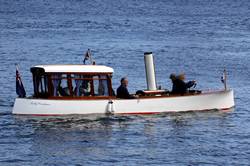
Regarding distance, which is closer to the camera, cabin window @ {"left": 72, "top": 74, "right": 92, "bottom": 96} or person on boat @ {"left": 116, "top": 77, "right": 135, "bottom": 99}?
cabin window @ {"left": 72, "top": 74, "right": 92, "bottom": 96}

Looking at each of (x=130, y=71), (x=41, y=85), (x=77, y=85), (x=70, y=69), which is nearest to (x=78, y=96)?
(x=77, y=85)

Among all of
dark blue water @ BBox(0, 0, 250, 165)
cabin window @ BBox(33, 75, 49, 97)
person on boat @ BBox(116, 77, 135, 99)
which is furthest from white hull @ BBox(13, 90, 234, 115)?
cabin window @ BBox(33, 75, 49, 97)

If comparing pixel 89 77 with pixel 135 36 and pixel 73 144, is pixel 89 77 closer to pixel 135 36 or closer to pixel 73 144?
pixel 73 144

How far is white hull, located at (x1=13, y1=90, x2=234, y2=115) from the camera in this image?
45.1 metres

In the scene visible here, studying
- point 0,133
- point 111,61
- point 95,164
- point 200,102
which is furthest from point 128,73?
point 95,164

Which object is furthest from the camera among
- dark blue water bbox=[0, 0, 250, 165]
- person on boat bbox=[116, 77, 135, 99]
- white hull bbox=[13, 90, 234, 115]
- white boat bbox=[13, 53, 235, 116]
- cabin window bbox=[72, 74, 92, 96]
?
person on boat bbox=[116, 77, 135, 99]

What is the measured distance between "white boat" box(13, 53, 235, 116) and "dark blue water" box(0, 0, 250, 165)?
489 mm

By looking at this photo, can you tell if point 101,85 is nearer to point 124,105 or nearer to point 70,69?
point 124,105

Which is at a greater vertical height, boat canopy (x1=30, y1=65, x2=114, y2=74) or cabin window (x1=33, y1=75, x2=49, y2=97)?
boat canopy (x1=30, y1=65, x2=114, y2=74)

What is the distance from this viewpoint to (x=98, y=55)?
243ft

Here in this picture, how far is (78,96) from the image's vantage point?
45750mm

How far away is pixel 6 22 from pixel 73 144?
7051 cm

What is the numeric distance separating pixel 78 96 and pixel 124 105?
92.3 inches

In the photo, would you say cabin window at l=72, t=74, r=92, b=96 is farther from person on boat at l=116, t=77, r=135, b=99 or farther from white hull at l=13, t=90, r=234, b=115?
person on boat at l=116, t=77, r=135, b=99
